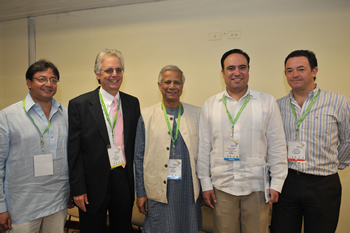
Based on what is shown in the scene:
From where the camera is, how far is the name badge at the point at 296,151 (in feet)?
5.99

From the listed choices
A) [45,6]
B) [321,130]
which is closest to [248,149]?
[321,130]

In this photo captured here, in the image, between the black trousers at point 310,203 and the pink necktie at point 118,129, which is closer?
the black trousers at point 310,203

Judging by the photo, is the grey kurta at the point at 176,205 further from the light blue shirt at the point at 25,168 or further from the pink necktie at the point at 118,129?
the light blue shirt at the point at 25,168

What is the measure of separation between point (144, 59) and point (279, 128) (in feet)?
7.30

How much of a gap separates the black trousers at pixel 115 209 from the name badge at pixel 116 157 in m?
0.06

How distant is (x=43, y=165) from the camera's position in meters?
1.75

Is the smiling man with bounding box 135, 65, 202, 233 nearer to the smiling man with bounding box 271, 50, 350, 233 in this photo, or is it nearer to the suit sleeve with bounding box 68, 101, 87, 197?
the suit sleeve with bounding box 68, 101, 87, 197

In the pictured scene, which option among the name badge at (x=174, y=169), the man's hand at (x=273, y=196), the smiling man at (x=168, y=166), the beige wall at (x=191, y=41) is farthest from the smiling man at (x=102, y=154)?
the beige wall at (x=191, y=41)

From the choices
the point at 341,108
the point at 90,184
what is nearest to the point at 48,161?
the point at 90,184

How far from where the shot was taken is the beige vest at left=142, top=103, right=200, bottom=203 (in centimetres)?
185

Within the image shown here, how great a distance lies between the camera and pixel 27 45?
3.77m

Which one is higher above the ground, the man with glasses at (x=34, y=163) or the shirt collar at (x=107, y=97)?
the shirt collar at (x=107, y=97)

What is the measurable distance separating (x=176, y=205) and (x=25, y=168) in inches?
50.2

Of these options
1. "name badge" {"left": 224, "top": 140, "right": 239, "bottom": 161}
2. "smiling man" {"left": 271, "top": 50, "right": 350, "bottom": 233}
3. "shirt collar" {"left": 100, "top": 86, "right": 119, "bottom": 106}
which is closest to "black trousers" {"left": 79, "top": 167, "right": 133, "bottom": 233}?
"shirt collar" {"left": 100, "top": 86, "right": 119, "bottom": 106}
